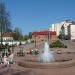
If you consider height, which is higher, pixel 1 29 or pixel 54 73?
pixel 1 29

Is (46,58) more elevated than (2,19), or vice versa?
(2,19)

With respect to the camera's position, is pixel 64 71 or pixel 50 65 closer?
pixel 64 71

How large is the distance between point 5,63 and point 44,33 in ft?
465

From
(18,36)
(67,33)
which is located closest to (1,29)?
(18,36)

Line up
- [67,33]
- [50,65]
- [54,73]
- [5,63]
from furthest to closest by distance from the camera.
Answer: [67,33]
[5,63]
[50,65]
[54,73]

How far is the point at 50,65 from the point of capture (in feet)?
60.4

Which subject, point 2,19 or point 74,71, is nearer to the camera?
point 74,71

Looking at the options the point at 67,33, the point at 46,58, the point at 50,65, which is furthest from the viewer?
the point at 67,33

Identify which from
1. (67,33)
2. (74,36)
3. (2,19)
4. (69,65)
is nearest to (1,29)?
(2,19)

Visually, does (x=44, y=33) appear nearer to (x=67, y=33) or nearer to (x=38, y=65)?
(x=67, y=33)

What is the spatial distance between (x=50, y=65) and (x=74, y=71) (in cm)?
189

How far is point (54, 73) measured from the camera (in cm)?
1631

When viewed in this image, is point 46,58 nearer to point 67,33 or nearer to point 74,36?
point 74,36

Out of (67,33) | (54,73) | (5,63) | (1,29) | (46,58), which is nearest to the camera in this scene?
(54,73)
